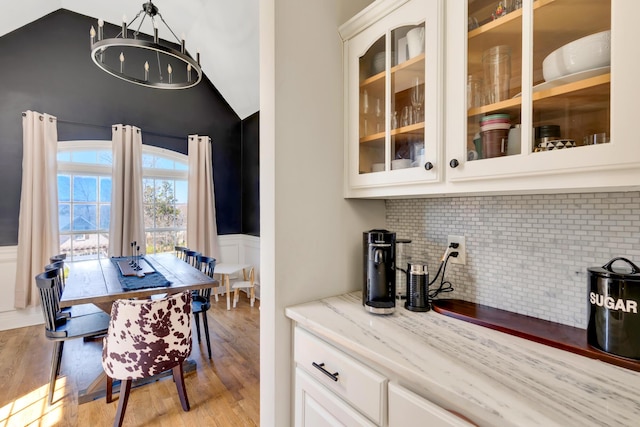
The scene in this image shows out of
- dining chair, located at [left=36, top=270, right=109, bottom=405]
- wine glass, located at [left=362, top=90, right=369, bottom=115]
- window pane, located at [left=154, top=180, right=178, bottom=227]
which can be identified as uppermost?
wine glass, located at [left=362, top=90, right=369, bottom=115]

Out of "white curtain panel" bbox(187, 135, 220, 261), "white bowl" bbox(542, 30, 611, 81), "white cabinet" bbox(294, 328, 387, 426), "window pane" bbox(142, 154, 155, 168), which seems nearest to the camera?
"white bowl" bbox(542, 30, 611, 81)

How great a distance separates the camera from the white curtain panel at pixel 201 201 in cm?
440

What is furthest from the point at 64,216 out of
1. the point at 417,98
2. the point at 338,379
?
the point at 417,98

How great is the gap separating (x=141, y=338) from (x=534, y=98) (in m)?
2.06

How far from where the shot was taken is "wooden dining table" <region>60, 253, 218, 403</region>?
194cm

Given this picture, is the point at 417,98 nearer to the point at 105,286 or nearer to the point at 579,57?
the point at 579,57

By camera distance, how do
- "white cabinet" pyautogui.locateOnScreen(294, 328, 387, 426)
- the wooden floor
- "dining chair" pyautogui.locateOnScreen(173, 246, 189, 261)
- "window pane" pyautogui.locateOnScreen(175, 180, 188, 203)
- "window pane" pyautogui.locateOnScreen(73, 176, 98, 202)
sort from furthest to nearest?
"window pane" pyautogui.locateOnScreen(175, 180, 188, 203) → "window pane" pyautogui.locateOnScreen(73, 176, 98, 202) → "dining chair" pyautogui.locateOnScreen(173, 246, 189, 261) → the wooden floor → "white cabinet" pyautogui.locateOnScreen(294, 328, 387, 426)

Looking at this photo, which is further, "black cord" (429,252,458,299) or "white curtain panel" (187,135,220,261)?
"white curtain panel" (187,135,220,261)

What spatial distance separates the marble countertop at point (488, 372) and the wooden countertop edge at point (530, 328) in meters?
0.02

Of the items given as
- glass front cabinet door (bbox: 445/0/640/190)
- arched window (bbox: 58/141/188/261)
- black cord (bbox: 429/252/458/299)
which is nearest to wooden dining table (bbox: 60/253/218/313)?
arched window (bbox: 58/141/188/261)

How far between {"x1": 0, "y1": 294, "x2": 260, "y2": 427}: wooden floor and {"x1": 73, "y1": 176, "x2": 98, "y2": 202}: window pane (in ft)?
5.27

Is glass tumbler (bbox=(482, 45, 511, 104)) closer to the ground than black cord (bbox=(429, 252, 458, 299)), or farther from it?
farther from it

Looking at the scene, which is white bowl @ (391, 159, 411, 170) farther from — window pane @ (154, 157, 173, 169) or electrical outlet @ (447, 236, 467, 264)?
window pane @ (154, 157, 173, 169)

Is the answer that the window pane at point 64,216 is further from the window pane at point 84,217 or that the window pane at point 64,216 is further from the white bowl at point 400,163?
the white bowl at point 400,163
